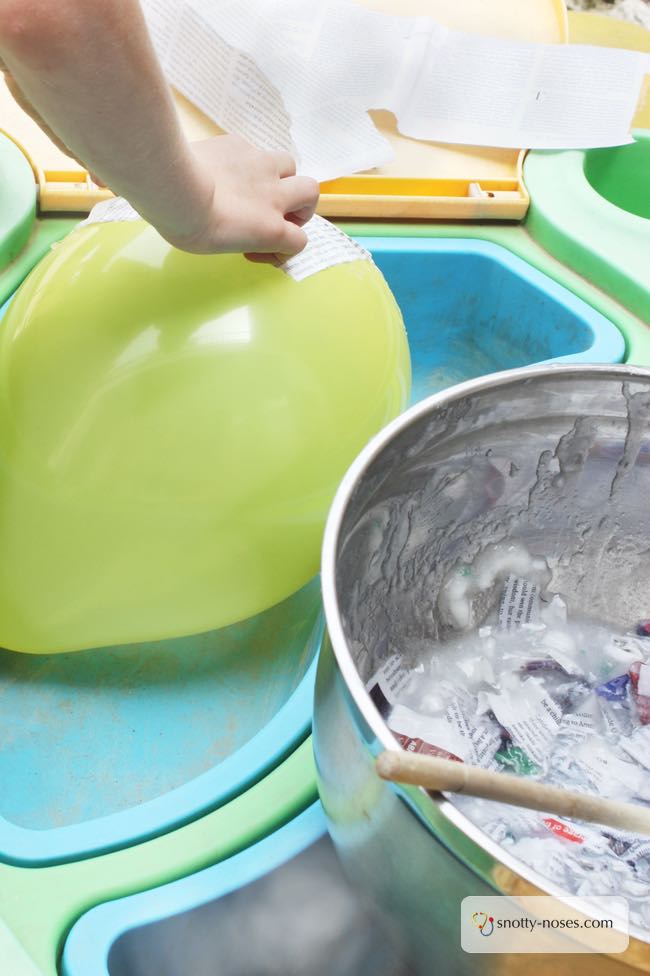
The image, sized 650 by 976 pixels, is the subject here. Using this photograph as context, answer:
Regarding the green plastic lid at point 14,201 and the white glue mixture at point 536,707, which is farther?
the green plastic lid at point 14,201

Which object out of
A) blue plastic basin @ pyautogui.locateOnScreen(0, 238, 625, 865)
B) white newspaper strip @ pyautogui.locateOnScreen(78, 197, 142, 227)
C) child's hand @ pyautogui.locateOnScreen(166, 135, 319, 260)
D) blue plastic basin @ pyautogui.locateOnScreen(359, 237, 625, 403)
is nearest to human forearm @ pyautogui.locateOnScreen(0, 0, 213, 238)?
child's hand @ pyautogui.locateOnScreen(166, 135, 319, 260)

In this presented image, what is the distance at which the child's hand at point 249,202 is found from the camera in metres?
0.43

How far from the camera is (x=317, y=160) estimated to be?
2.52 ft

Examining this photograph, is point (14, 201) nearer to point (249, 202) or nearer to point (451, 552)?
point (249, 202)

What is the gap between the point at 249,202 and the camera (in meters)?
0.46

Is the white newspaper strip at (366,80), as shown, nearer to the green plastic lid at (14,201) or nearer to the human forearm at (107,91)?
the green plastic lid at (14,201)

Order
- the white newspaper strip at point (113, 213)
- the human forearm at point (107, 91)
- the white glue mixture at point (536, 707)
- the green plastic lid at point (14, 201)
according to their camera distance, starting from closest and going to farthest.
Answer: the human forearm at point (107, 91) → the white glue mixture at point (536, 707) → the white newspaper strip at point (113, 213) → the green plastic lid at point (14, 201)

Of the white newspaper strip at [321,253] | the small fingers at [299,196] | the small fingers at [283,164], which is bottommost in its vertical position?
the white newspaper strip at [321,253]

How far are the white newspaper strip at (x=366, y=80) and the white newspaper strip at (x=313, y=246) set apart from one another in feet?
0.75

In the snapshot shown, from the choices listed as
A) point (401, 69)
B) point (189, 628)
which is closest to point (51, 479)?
point (189, 628)

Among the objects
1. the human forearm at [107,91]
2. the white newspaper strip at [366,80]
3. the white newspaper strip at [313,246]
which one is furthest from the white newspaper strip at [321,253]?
the white newspaper strip at [366,80]

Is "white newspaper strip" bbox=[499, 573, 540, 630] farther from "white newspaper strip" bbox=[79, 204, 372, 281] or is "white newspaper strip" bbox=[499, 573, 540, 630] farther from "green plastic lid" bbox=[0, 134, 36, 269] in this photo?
"green plastic lid" bbox=[0, 134, 36, 269]

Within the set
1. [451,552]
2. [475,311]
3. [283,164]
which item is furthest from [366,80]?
[451,552]

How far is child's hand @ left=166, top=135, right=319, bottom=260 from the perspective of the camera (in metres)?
0.43
